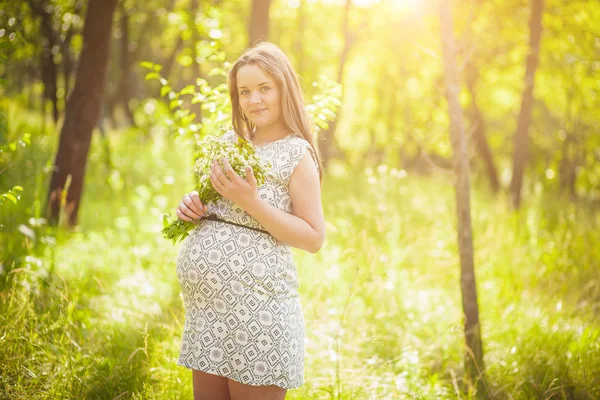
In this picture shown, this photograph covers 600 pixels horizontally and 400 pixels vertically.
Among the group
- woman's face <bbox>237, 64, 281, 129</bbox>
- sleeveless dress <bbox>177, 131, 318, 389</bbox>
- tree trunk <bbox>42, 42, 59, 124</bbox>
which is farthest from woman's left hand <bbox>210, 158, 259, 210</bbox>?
tree trunk <bbox>42, 42, 59, 124</bbox>

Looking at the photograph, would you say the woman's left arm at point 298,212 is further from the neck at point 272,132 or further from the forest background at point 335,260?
the forest background at point 335,260

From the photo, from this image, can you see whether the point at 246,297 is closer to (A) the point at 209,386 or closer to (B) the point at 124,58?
(A) the point at 209,386

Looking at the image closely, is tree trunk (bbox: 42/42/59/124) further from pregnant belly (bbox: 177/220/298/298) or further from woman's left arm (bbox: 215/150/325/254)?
woman's left arm (bbox: 215/150/325/254)

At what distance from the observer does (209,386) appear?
230 centimetres

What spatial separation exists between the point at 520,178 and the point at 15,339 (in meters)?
8.73

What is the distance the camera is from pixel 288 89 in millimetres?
2400

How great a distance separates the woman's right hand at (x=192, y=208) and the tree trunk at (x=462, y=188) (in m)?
2.09

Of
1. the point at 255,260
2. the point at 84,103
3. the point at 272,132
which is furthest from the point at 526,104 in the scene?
the point at 255,260

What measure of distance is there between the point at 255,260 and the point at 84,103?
456cm

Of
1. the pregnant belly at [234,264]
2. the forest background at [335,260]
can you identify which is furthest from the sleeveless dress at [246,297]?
the forest background at [335,260]

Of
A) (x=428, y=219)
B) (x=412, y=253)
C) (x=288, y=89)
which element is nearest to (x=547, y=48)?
(x=428, y=219)

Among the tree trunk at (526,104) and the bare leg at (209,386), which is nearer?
the bare leg at (209,386)

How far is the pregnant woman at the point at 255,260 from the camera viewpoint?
2.17 metres

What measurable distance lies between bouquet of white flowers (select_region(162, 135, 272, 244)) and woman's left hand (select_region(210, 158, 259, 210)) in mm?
46
